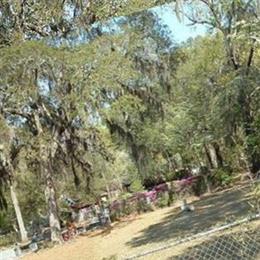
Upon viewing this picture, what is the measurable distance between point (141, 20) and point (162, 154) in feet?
60.0

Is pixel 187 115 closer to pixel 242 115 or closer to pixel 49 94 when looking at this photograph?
pixel 49 94

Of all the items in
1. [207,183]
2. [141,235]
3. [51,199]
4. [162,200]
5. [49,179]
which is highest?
[49,179]

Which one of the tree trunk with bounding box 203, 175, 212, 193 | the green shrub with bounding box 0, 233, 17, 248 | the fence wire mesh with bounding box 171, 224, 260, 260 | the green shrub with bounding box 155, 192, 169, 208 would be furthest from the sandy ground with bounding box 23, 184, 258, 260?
the green shrub with bounding box 0, 233, 17, 248

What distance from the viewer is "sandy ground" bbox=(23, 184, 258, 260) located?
13.3 meters

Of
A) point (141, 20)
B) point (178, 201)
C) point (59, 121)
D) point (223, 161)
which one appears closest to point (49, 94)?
point (59, 121)

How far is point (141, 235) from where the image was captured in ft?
51.4

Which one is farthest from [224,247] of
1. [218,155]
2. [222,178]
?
[218,155]

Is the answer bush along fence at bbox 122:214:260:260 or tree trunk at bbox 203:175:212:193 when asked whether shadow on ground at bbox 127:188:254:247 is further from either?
tree trunk at bbox 203:175:212:193

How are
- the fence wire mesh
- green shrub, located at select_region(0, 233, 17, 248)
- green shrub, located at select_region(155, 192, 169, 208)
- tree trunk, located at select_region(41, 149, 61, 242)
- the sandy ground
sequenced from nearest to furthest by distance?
1. the fence wire mesh
2. the sandy ground
3. tree trunk, located at select_region(41, 149, 61, 242)
4. green shrub, located at select_region(155, 192, 169, 208)
5. green shrub, located at select_region(0, 233, 17, 248)

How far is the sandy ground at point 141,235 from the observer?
1334cm

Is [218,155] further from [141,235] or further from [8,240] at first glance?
[141,235]

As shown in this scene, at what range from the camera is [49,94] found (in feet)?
59.6

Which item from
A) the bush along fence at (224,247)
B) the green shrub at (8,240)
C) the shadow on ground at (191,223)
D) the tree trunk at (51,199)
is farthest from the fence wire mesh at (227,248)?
the green shrub at (8,240)

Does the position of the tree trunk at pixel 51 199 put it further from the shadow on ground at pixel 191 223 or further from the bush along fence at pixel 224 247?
the bush along fence at pixel 224 247
